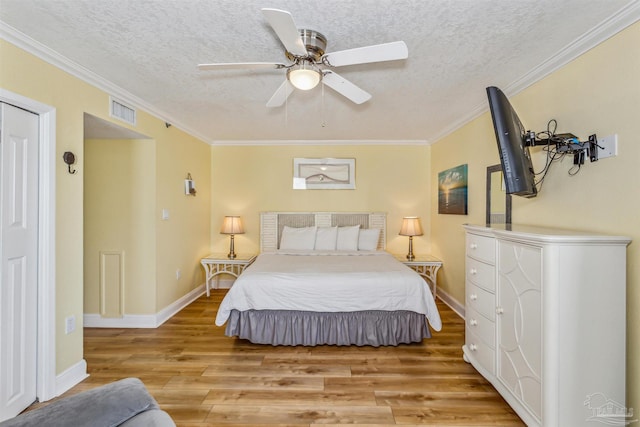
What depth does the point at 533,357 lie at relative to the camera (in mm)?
1678

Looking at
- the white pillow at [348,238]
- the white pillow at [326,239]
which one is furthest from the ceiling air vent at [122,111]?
the white pillow at [348,238]

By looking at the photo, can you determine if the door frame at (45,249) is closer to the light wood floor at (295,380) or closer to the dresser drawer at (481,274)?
the light wood floor at (295,380)

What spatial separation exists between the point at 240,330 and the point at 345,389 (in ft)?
3.93

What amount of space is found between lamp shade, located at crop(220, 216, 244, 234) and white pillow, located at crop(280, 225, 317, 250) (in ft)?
2.19

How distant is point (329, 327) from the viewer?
288 cm

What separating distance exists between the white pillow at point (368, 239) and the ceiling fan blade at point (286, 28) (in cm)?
307

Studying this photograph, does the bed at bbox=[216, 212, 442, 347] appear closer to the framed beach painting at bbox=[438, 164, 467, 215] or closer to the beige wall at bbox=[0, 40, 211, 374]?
the beige wall at bbox=[0, 40, 211, 374]

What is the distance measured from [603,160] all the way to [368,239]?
2922mm

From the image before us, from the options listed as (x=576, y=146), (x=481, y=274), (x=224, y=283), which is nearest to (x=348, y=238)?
(x=224, y=283)

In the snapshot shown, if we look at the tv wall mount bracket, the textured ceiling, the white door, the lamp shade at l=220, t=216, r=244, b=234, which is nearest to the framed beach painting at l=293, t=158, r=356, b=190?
the lamp shade at l=220, t=216, r=244, b=234

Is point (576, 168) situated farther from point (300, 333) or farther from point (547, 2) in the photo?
point (300, 333)

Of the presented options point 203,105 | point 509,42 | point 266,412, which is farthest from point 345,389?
point 203,105

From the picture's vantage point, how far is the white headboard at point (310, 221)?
4.71m

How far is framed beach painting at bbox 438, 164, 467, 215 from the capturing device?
359 cm
